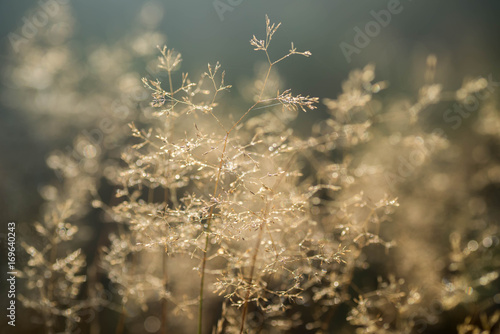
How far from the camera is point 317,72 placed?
5.90 m

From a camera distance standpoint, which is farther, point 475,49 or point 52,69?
point 475,49

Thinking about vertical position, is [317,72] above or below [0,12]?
below

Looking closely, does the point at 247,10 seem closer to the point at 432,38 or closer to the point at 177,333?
the point at 432,38

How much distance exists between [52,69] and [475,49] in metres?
5.95

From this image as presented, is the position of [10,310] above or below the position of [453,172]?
below

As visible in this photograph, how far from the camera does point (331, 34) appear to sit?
637 cm

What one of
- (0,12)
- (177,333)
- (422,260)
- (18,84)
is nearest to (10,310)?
(177,333)

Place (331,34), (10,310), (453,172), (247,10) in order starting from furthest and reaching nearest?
(331,34)
(247,10)
(453,172)
(10,310)

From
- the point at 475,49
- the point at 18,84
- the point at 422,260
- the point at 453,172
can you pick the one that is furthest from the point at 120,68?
the point at 475,49

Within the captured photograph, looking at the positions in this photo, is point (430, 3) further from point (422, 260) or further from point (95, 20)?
point (95, 20)

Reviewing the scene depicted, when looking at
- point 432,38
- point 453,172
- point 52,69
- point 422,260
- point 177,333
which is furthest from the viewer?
point 432,38

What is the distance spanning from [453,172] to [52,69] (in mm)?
4475

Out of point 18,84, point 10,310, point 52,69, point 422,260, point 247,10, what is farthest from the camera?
point 247,10

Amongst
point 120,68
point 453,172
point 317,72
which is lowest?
point 453,172
